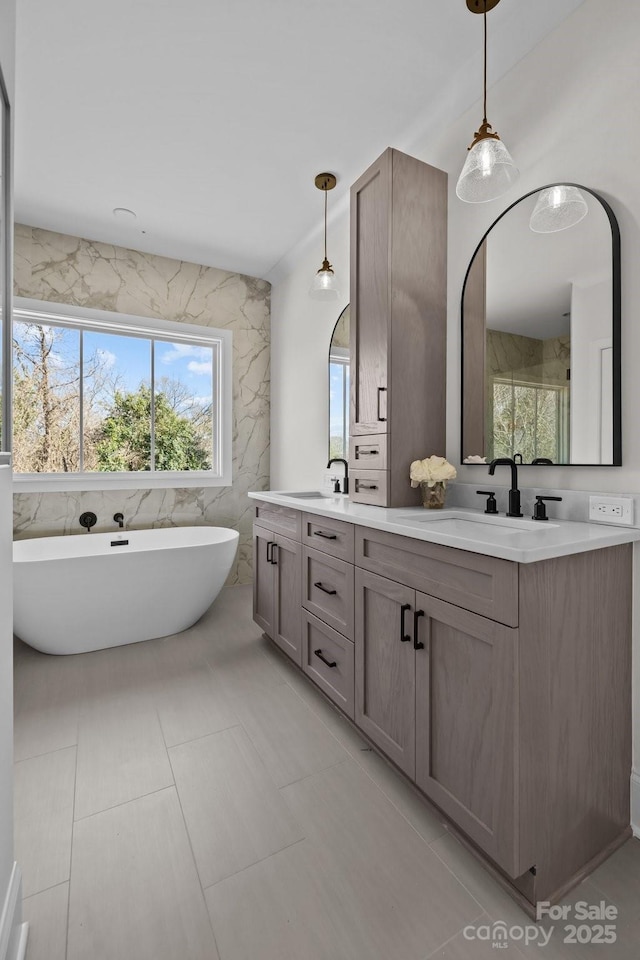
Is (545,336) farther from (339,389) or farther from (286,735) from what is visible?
(286,735)

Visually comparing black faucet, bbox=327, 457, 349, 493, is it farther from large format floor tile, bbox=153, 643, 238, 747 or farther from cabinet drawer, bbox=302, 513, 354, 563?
large format floor tile, bbox=153, 643, 238, 747

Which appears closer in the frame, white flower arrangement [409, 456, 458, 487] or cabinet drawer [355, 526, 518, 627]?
cabinet drawer [355, 526, 518, 627]

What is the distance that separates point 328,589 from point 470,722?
869mm

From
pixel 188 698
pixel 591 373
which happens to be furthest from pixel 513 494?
pixel 188 698

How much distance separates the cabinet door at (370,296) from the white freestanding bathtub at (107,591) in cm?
142

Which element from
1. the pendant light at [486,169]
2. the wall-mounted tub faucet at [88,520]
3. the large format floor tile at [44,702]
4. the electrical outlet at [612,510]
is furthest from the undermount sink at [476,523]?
the wall-mounted tub faucet at [88,520]

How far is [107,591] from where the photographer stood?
262cm

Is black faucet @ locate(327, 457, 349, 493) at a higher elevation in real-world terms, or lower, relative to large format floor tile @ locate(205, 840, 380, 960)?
higher

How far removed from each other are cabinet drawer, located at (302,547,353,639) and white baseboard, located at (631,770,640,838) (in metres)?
1.01

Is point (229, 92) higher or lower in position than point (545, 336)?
higher

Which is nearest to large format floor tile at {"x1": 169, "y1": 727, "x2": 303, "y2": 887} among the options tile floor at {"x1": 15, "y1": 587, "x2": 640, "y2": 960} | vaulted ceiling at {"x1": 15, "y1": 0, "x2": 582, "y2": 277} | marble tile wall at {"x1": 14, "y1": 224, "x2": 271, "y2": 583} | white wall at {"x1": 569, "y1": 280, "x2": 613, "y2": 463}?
tile floor at {"x1": 15, "y1": 587, "x2": 640, "y2": 960}

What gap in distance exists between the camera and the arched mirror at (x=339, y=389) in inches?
116

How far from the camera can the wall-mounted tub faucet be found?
132 inches

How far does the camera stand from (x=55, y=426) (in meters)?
3.60
